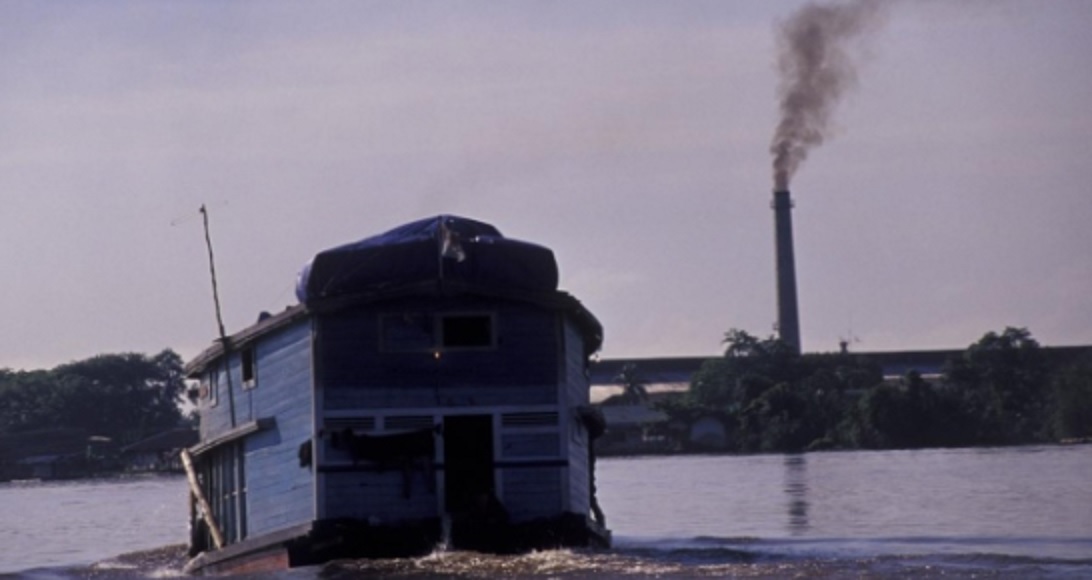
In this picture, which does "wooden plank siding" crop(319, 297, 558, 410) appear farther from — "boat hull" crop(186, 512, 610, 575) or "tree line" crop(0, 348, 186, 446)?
"tree line" crop(0, 348, 186, 446)

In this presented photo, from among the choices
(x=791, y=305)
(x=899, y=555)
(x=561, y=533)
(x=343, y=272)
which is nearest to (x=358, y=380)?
(x=343, y=272)

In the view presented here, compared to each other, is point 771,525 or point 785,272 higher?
point 785,272

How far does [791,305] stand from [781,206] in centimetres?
998

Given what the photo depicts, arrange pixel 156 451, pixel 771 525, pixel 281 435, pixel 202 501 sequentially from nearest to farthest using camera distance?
pixel 281 435, pixel 202 501, pixel 771 525, pixel 156 451

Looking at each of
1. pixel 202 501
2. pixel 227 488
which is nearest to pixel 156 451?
pixel 202 501

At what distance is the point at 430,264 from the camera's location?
2877 centimetres

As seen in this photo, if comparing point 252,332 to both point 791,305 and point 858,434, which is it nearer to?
point 858,434

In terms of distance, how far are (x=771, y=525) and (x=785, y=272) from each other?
69.2 meters

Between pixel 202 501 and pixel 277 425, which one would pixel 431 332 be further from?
pixel 202 501

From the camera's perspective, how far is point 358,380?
2817 centimetres

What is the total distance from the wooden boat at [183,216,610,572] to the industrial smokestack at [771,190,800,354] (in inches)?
3049

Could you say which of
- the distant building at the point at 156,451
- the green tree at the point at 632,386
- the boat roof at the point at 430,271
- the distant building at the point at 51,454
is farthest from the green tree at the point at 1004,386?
the boat roof at the point at 430,271

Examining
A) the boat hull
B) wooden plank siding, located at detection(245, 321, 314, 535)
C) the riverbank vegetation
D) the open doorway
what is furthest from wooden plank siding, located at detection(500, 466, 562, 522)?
the riverbank vegetation

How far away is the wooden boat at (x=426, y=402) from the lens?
2789 cm
